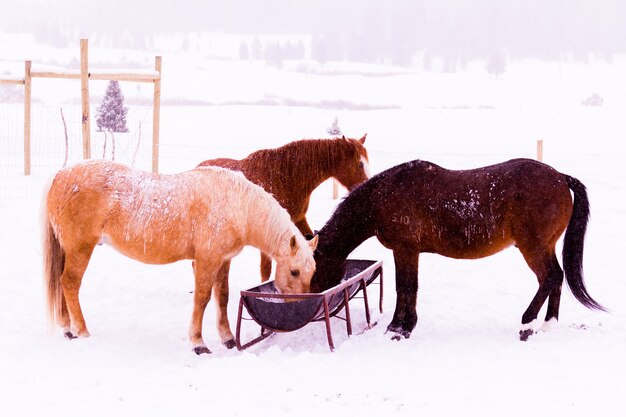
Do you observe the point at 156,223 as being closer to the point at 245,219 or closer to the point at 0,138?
the point at 245,219

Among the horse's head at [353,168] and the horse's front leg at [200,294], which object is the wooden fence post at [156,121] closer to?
the horse's head at [353,168]

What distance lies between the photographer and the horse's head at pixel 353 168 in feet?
22.4

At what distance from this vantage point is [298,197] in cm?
685

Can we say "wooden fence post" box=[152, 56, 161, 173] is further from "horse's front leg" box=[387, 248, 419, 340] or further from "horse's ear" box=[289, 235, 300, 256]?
"horse's ear" box=[289, 235, 300, 256]

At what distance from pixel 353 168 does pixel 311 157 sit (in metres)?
0.44

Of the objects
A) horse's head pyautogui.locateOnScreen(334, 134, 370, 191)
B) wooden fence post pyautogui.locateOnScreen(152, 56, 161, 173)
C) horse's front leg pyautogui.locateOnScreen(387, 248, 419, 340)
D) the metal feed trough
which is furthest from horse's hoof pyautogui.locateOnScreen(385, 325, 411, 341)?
wooden fence post pyautogui.locateOnScreen(152, 56, 161, 173)

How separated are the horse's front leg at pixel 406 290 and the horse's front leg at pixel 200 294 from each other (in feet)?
5.35

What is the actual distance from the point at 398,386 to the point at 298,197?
8.99 ft

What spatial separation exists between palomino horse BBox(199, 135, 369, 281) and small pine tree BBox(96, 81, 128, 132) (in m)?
21.5

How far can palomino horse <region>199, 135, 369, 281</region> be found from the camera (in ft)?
22.3

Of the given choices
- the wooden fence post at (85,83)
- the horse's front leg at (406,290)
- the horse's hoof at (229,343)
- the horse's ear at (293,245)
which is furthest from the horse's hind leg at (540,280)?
the wooden fence post at (85,83)

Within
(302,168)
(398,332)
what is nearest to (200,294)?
(398,332)

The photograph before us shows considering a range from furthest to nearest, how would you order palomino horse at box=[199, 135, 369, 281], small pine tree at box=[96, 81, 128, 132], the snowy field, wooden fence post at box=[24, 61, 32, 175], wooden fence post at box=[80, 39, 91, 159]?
1. small pine tree at box=[96, 81, 128, 132]
2. wooden fence post at box=[24, 61, 32, 175]
3. wooden fence post at box=[80, 39, 91, 159]
4. palomino horse at box=[199, 135, 369, 281]
5. the snowy field

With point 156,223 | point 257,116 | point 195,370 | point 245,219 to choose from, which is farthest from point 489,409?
point 257,116
